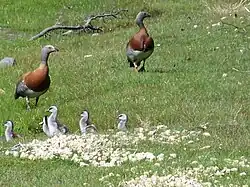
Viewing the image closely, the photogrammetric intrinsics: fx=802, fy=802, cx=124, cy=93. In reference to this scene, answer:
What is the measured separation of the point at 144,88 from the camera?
1700 centimetres

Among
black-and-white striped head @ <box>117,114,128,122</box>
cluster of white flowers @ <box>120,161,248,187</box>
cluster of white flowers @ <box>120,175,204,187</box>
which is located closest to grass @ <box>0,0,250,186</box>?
cluster of white flowers @ <box>120,161,248,187</box>

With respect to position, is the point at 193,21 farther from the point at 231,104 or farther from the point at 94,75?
the point at 231,104

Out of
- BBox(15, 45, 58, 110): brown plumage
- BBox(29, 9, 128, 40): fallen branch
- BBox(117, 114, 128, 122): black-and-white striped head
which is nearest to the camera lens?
Answer: BBox(117, 114, 128, 122): black-and-white striped head

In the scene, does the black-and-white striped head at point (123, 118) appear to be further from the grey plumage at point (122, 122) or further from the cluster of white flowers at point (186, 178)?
the cluster of white flowers at point (186, 178)

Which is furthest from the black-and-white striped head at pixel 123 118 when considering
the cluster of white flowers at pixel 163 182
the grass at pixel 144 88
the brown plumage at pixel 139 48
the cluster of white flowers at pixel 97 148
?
the cluster of white flowers at pixel 163 182

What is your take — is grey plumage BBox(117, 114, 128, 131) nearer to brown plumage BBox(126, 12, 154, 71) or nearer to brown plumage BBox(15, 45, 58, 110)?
brown plumage BBox(15, 45, 58, 110)

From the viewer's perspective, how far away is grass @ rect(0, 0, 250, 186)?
35.3ft

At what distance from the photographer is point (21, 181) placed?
392 inches

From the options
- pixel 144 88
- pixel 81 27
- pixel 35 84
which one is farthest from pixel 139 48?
pixel 81 27

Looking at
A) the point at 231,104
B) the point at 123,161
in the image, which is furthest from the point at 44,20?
the point at 123,161

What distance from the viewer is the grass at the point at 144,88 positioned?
10766 mm

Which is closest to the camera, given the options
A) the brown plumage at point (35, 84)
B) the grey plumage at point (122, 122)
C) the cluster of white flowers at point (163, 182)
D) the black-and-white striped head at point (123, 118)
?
the cluster of white flowers at point (163, 182)

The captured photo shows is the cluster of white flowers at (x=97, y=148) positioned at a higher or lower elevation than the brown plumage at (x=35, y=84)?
lower

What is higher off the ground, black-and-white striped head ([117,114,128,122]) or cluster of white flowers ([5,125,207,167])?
black-and-white striped head ([117,114,128,122])
